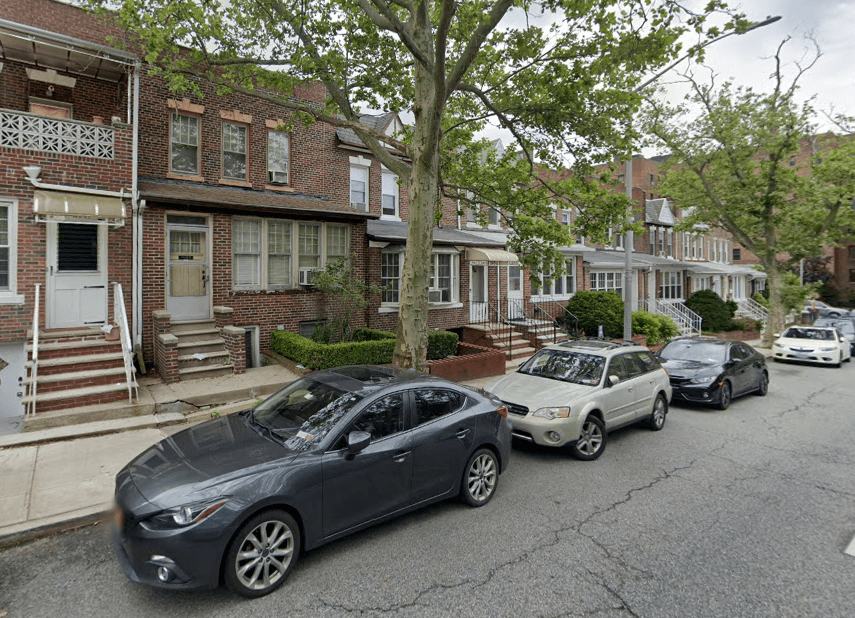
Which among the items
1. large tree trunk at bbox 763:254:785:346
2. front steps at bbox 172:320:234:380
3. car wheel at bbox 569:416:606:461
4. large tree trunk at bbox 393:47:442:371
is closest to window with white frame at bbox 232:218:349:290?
front steps at bbox 172:320:234:380

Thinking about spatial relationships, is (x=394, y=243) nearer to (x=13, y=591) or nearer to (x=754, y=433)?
(x=754, y=433)

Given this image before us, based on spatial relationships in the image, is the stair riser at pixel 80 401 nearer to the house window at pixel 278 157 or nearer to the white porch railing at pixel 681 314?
the house window at pixel 278 157

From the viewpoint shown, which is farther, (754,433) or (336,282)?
(336,282)

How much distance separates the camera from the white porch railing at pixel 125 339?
8.00m

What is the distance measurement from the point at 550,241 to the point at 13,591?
1113 cm

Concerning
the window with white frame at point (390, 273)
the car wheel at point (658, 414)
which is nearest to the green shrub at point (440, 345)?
the window with white frame at point (390, 273)

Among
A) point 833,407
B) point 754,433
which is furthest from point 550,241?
point 833,407

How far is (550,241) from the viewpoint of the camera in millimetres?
11930

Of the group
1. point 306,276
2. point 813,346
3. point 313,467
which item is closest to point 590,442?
point 313,467

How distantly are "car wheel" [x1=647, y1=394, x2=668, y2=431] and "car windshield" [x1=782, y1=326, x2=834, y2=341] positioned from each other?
13.2m

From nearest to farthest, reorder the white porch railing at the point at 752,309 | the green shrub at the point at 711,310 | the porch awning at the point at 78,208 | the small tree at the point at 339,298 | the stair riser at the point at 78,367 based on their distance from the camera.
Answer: the stair riser at the point at 78,367 < the porch awning at the point at 78,208 < the small tree at the point at 339,298 < the green shrub at the point at 711,310 < the white porch railing at the point at 752,309

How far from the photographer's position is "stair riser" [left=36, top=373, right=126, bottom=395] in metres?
7.56

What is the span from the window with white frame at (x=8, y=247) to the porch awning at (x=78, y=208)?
0.60m

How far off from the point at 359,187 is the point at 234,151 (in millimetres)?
4165
